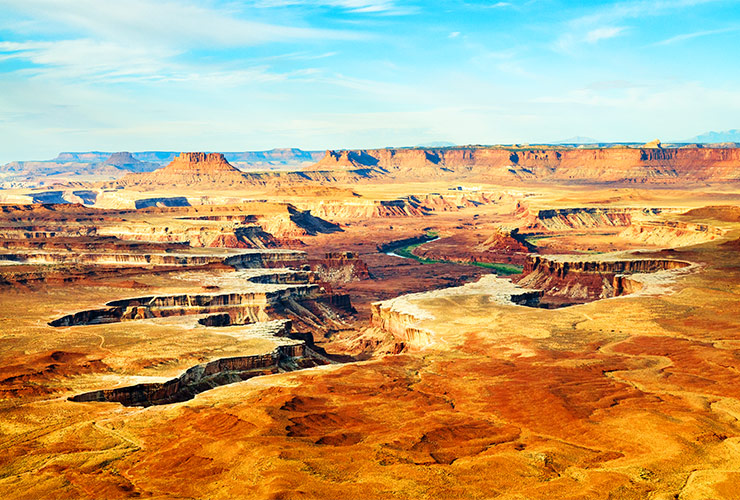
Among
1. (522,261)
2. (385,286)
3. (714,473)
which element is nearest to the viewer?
(714,473)

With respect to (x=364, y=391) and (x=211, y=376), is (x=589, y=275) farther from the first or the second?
(x=211, y=376)

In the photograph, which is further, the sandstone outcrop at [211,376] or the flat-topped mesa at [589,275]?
the flat-topped mesa at [589,275]

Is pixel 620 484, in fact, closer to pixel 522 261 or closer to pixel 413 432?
pixel 413 432

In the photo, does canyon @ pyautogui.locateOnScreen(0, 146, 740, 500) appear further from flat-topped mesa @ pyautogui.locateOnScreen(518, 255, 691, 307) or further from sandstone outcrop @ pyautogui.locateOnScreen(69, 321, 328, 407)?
flat-topped mesa @ pyautogui.locateOnScreen(518, 255, 691, 307)

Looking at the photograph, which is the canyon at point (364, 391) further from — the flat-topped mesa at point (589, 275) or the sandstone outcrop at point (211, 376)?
the flat-topped mesa at point (589, 275)

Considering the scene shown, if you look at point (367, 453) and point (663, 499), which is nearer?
point (663, 499)

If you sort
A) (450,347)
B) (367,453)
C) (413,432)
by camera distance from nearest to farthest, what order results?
(367,453) → (413,432) → (450,347)

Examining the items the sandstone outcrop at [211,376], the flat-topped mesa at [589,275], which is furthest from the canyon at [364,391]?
the flat-topped mesa at [589,275]

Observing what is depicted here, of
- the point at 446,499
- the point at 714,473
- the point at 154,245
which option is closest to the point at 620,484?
the point at 714,473

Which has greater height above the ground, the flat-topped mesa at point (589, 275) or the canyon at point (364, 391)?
the canyon at point (364, 391)

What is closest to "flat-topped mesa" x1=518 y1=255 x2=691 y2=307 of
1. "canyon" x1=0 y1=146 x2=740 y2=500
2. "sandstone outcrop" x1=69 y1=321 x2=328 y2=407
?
"canyon" x1=0 y1=146 x2=740 y2=500

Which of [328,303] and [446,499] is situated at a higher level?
[446,499]
